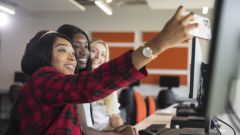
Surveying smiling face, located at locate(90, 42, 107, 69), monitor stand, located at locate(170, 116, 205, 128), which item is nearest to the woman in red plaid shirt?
monitor stand, located at locate(170, 116, 205, 128)

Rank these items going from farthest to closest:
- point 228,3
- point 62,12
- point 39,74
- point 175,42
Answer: point 62,12 → point 39,74 → point 175,42 → point 228,3

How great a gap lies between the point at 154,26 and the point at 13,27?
3779 millimetres

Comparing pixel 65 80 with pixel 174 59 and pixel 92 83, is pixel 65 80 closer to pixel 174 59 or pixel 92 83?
pixel 92 83

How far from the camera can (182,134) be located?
1.74 meters

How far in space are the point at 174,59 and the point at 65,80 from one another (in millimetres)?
6972

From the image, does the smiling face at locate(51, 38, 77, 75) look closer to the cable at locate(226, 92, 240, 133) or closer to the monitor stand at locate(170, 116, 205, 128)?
the cable at locate(226, 92, 240, 133)

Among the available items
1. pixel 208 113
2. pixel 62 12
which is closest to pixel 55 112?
pixel 208 113

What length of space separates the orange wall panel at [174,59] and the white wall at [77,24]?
547mm

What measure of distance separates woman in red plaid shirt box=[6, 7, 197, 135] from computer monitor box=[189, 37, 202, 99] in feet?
2.22

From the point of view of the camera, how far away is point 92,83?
99 cm

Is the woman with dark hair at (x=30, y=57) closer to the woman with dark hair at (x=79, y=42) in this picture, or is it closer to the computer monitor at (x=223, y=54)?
the woman with dark hair at (x=79, y=42)

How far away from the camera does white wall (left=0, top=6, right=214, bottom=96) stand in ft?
26.4

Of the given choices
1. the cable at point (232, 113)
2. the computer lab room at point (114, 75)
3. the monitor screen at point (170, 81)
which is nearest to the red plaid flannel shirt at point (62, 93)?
the computer lab room at point (114, 75)

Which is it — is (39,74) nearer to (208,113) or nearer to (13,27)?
(208,113)
